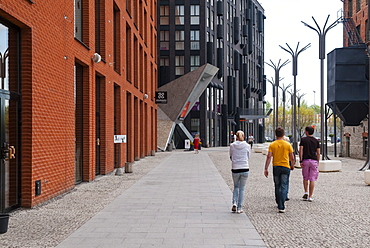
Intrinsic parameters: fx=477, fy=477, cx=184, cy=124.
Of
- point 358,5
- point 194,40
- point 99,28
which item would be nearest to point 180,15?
point 194,40

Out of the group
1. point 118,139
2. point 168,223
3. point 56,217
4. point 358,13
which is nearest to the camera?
point 168,223

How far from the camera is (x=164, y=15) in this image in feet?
183

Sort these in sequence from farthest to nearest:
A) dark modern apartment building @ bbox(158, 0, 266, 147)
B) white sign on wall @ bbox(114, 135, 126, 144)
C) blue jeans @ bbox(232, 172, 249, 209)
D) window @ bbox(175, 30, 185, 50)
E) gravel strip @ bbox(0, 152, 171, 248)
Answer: window @ bbox(175, 30, 185, 50)
dark modern apartment building @ bbox(158, 0, 266, 147)
white sign on wall @ bbox(114, 135, 126, 144)
blue jeans @ bbox(232, 172, 249, 209)
gravel strip @ bbox(0, 152, 171, 248)

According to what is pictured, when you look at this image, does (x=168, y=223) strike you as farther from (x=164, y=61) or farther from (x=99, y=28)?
(x=164, y=61)

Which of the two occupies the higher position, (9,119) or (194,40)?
(194,40)

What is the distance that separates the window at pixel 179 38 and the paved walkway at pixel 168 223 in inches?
1738

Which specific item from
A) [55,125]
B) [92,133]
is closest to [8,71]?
[55,125]

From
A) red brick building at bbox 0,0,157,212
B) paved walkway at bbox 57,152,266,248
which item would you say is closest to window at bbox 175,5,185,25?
red brick building at bbox 0,0,157,212

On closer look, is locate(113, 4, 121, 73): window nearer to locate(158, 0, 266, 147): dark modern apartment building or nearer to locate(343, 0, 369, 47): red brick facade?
locate(343, 0, 369, 47): red brick facade

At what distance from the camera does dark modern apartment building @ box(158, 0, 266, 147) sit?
2192 inches

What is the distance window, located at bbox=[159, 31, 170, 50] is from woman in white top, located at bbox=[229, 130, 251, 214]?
154ft

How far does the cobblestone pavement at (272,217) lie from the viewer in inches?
277

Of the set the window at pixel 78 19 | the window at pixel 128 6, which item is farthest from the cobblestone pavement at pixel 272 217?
the window at pixel 128 6

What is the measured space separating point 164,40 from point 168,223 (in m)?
49.0
